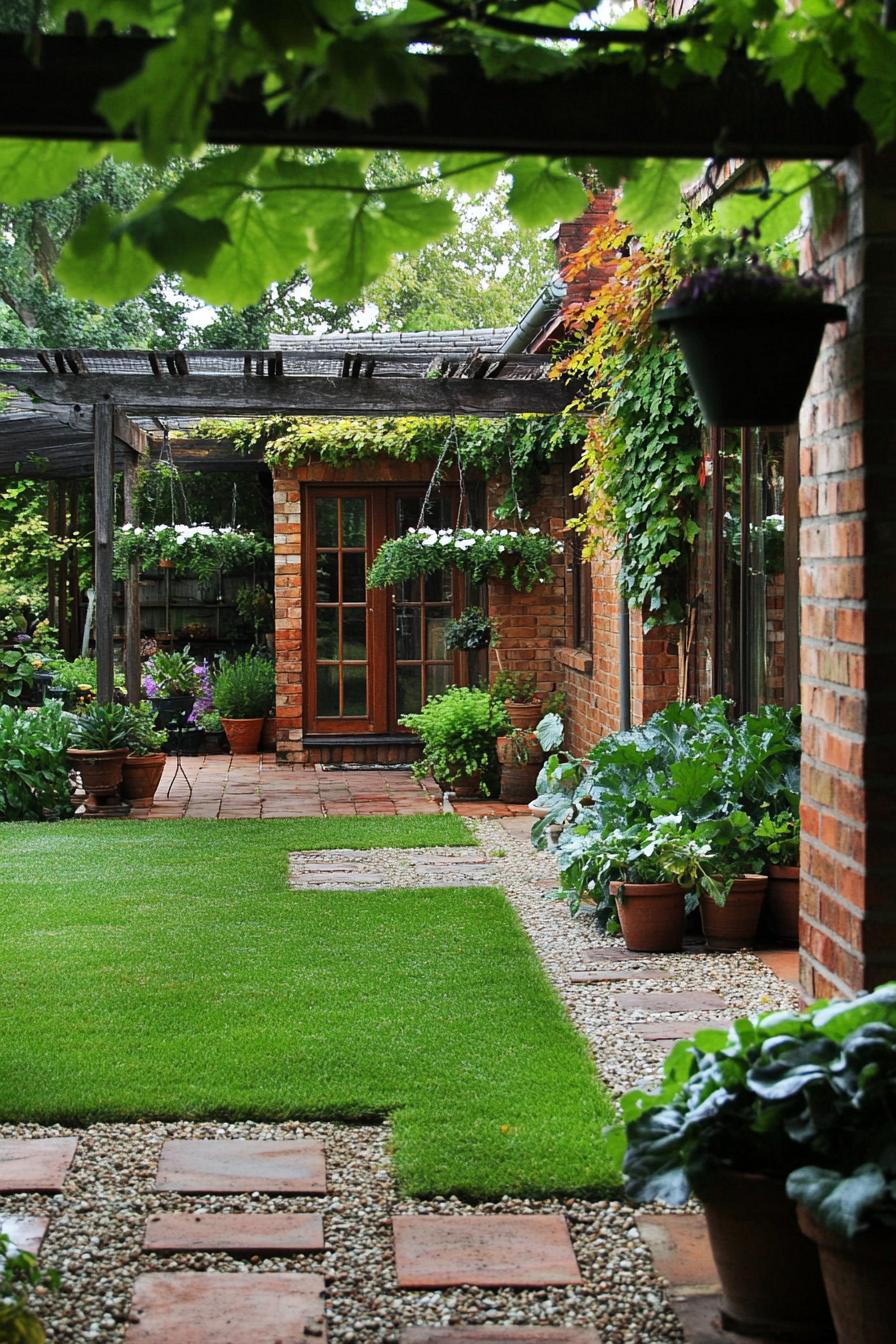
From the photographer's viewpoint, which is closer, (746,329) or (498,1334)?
(746,329)

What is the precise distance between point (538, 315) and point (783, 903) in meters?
5.04

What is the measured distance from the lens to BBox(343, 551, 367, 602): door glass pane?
11344mm

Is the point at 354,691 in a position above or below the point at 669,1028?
above

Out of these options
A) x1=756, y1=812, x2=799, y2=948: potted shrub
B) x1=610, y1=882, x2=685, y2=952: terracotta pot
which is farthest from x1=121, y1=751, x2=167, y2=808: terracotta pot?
x1=756, y1=812, x2=799, y2=948: potted shrub

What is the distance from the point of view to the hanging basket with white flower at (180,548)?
10.6 metres

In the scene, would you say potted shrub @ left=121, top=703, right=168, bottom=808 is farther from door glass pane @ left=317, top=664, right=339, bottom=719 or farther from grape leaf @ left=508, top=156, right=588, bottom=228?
grape leaf @ left=508, top=156, right=588, bottom=228

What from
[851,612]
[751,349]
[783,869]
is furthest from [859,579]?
[783,869]

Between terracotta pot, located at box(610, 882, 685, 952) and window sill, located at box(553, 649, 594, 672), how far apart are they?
4240 millimetres

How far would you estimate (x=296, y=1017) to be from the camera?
4.29 m

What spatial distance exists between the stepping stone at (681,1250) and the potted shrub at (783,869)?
7.74ft

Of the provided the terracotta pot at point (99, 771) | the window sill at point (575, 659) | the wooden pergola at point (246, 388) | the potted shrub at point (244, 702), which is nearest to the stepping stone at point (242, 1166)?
the terracotta pot at point (99, 771)

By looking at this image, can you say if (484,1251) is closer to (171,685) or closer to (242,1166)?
(242,1166)

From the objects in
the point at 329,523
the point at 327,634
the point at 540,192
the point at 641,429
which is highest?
the point at 641,429

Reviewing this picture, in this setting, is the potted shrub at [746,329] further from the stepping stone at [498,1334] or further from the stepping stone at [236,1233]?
the stepping stone at [236,1233]
